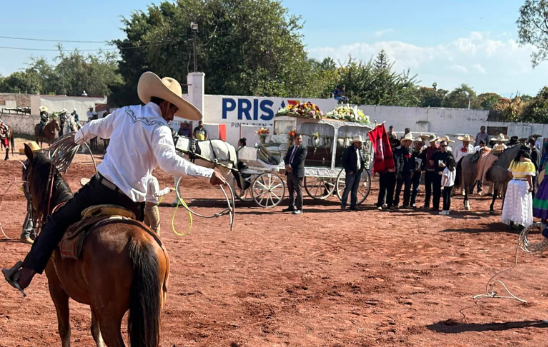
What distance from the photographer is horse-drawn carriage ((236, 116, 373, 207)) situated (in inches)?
486

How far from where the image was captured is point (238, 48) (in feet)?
97.5

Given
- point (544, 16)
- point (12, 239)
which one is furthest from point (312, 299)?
point (544, 16)

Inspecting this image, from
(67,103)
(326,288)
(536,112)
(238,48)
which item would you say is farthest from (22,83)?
(326,288)

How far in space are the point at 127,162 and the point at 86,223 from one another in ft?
1.75

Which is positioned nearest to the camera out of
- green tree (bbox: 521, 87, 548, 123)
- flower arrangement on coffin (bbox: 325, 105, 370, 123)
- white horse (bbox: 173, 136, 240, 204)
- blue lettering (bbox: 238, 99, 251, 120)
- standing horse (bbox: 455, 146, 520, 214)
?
white horse (bbox: 173, 136, 240, 204)

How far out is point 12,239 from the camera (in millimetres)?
8273

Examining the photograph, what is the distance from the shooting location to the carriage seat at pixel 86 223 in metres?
3.49

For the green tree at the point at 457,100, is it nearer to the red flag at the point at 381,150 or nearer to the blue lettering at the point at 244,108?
the blue lettering at the point at 244,108

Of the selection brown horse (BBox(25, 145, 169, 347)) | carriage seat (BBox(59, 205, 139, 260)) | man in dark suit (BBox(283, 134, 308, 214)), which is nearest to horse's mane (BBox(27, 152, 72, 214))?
carriage seat (BBox(59, 205, 139, 260))

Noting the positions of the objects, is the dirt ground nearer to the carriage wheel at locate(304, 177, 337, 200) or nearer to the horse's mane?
the horse's mane

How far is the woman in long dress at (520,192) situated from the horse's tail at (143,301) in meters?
8.80

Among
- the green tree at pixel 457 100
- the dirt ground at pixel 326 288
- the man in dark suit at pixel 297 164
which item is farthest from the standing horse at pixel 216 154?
the green tree at pixel 457 100

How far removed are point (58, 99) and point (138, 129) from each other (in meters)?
40.8

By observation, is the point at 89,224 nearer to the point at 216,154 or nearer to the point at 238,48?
the point at 216,154
